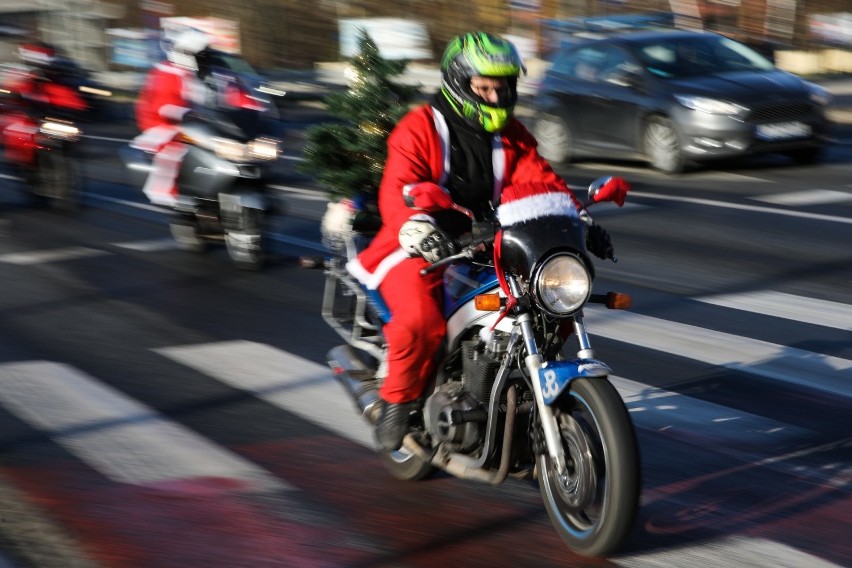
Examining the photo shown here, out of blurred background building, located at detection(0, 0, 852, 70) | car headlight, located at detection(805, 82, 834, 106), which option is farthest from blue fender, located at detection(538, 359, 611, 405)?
blurred background building, located at detection(0, 0, 852, 70)

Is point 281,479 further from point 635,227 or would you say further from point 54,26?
point 54,26

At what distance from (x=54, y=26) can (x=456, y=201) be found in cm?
3543

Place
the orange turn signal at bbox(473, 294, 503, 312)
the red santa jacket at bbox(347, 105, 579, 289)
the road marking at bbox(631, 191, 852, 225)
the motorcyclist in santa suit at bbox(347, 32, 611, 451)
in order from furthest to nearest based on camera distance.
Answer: the road marking at bbox(631, 191, 852, 225)
the red santa jacket at bbox(347, 105, 579, 289)
the motorcyclist in santa suit at bbox(347, 32, 611, 451)
the orange turn signal at bbox(473, 294, 503, 312)

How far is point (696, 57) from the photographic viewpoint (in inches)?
655

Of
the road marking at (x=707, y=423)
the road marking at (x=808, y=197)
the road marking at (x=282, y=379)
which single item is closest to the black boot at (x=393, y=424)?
the road marking at (x=282, y=379)

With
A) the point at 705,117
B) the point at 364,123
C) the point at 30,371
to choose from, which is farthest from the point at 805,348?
the point at 705,117

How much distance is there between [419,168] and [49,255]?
23.5 feet

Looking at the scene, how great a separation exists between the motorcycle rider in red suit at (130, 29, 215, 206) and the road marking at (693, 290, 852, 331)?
4.46 metres

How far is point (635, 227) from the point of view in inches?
492

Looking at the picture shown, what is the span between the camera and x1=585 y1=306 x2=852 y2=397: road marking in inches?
277

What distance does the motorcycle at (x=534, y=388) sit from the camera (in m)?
4.40

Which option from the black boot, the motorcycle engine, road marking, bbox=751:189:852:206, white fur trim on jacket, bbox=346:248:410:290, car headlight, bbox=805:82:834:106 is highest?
white fur trim on jacket, bbox=346:248:410:290

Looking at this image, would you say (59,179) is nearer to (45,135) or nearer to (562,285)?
(45,135)

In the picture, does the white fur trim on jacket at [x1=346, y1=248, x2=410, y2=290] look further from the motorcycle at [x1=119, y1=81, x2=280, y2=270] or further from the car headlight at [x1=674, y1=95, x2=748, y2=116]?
the car headlight at [x1=674, y1=95, x2=748, y2=116]
